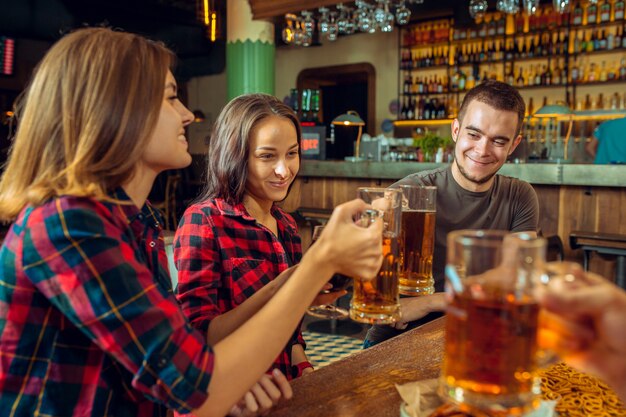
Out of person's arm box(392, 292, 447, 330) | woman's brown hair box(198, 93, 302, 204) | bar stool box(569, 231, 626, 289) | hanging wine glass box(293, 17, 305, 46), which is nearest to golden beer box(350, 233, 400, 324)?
woman's brown hair box(198, 93, 302, 204)

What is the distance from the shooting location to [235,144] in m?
1.53

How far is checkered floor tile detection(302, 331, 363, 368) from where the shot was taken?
3691mm

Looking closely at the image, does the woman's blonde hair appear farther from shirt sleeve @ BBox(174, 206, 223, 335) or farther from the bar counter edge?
the bar counter edge

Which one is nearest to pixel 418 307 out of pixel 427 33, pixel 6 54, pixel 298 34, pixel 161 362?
pixel 161 362

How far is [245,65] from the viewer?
699 centimetres

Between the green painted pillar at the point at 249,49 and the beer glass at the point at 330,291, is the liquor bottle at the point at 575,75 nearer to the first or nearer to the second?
the green painted pillar at the point at 249,49

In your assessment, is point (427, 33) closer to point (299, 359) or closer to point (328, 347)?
point (328, 347)

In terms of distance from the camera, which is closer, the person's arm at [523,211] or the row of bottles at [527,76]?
the person's arm at [523,211]

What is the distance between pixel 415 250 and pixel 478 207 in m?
1.03

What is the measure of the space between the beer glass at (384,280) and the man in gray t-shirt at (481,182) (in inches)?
37.9

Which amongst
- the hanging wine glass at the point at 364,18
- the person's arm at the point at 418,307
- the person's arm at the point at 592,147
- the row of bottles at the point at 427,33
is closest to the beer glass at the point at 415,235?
the person's arm at the point at 418,307

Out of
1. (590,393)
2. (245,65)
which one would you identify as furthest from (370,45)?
(590,393)

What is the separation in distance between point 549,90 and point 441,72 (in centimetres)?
148

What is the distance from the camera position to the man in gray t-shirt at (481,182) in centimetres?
204
